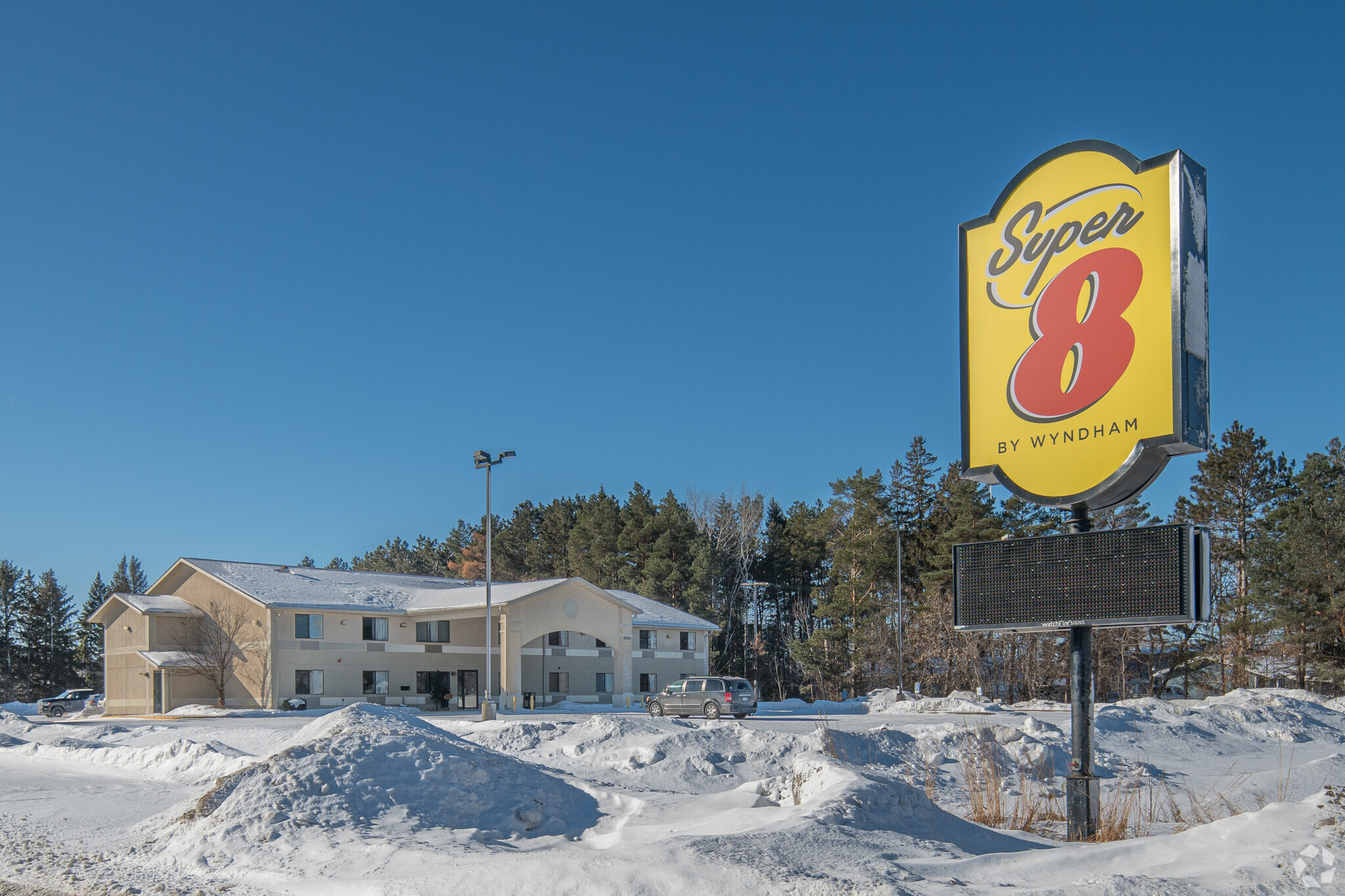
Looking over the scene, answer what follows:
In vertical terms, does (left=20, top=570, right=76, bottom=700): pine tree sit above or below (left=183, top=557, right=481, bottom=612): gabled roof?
below

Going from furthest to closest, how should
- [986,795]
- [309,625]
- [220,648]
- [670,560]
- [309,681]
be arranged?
1. [670,560]
2. [220,648]
3. [309,625]
4. [309,681]
5. [986,795]

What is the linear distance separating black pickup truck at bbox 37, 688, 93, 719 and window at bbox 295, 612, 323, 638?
1425cm

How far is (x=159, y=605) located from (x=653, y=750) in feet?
126

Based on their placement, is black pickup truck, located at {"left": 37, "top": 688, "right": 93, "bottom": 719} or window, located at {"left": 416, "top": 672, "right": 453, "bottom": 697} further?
black pickup truck, located at {"left": 37, "top": 688, "right": 93, "bottom": 719}

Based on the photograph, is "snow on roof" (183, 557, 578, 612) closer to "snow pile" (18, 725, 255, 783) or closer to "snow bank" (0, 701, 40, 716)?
"snow bank" (0, 701, 40, 716)

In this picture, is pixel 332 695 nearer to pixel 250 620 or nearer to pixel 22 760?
pixel 250 620

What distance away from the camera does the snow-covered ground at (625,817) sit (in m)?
7.81

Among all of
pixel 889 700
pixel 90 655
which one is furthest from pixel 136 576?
pixel 889 700

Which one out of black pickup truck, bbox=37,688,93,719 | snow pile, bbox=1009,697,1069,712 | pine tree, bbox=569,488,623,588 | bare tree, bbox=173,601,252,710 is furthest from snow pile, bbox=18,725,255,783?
pine tree, bbox=569,488,623,588

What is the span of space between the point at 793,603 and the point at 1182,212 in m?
67.9

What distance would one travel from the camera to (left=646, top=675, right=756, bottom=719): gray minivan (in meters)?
37.0

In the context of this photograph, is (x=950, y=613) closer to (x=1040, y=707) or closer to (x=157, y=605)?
(x=1040, y=707)

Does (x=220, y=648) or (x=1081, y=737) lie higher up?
(x=1081, y=737)

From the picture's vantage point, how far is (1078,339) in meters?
12.2
